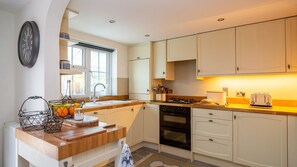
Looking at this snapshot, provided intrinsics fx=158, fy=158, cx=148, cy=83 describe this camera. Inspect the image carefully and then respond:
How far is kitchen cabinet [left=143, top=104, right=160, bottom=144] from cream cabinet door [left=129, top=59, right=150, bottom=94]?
1.30ft

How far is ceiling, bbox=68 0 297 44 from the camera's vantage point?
1.70m

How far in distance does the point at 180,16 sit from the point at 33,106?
1.96m

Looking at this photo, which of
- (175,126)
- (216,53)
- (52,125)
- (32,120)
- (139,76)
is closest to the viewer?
(52,125)

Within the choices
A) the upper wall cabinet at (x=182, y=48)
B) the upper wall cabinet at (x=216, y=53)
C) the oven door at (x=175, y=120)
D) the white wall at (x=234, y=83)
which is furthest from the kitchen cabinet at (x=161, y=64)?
the oven door at (x=175, y=120)

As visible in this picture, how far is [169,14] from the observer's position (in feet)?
6.44

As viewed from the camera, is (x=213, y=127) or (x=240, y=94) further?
(x=240, y=94)

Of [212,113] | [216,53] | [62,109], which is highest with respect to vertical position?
[216,53]

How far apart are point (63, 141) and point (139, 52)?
104 inches

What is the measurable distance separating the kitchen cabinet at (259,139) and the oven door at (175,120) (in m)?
0.68

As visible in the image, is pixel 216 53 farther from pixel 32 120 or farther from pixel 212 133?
pixel 32 120

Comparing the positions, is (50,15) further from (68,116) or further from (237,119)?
(237,119)

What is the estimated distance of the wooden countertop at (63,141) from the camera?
862 millimetres

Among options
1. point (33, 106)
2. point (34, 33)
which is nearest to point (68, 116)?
point (33, 106)

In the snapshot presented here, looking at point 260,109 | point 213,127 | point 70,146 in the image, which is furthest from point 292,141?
point 70,146
